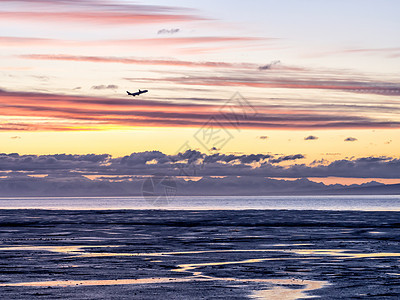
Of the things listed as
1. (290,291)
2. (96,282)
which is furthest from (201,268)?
(290,291)

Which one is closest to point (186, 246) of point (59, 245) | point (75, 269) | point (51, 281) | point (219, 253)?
point (219, 253)

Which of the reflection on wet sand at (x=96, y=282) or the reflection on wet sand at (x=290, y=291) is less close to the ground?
the reflection on wet sand at (x=96, y=282)

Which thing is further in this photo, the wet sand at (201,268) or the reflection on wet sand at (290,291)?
the wet sand at (201,268)

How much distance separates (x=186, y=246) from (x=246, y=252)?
608 cm

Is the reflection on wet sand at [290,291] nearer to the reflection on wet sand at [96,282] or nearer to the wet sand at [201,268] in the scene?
the wet sand at [201,268]

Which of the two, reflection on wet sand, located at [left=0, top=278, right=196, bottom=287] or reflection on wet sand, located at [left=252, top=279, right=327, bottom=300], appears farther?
reflection on wet sand, located at [left=0, top=278, right=196, bottom=287]

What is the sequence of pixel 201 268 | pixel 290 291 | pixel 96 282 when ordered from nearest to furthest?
pixel 290 291, pixel 96 282, pixel 201 268

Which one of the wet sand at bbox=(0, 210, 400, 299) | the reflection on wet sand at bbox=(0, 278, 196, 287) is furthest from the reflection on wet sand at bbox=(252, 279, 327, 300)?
the reflection on wet sand at bbox=(0, 278, 196, 287)

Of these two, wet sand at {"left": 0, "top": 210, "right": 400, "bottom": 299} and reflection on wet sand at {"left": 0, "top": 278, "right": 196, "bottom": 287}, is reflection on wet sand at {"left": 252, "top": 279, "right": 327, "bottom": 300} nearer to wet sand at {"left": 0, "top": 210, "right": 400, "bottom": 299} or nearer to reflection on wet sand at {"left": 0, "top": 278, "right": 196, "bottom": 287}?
wet sand at {"left": 0, "top": 210, "right": 400, "bottom": 299}

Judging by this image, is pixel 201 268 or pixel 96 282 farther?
pixel 201 268

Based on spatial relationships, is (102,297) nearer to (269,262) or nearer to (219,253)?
(269,262)

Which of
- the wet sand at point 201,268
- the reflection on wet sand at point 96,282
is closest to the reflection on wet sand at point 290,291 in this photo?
the wet sand at point 201,268

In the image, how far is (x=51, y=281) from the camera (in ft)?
95.2

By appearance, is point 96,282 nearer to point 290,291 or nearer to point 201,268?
point 201,268
